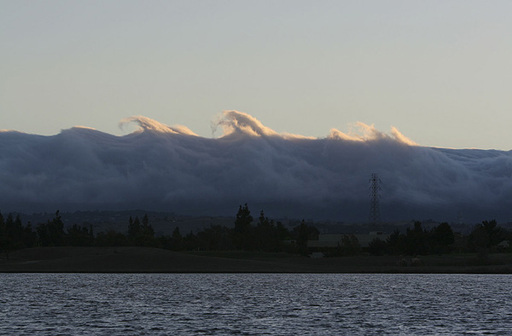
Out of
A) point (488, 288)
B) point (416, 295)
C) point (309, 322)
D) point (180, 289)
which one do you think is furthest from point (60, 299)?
point (488, 288)

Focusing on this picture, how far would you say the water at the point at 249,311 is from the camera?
79750 mm

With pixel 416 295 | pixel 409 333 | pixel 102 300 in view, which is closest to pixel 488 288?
pixel 416 295

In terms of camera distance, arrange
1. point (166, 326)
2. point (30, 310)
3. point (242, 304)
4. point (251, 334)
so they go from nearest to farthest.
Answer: point (251, 334) → point (166, 326) → point (30, 310) → point (242, 304)

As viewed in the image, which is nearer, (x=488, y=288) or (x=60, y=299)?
(x=60, y=299)

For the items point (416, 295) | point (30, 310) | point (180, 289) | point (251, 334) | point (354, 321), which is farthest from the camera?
point (180, 289)

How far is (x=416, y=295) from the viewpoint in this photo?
5379 inches

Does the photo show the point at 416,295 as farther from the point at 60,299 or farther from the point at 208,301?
the point at 60,299

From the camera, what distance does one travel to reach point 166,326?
270ft

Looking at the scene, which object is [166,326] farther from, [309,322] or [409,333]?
[409,333]

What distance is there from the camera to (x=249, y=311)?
329ft

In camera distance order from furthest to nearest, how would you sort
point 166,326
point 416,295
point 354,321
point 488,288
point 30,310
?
point 488,288 → point 416,295 → point 30,310 → point 354,321 → point 166,326

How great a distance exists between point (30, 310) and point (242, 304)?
1097 inches

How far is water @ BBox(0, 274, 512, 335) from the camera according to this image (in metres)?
79.8

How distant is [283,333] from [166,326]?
12.6m
